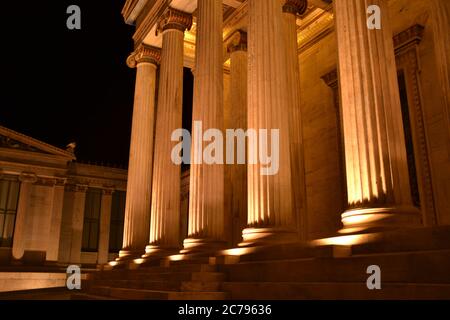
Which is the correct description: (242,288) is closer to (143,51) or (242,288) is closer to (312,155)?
(312,155)

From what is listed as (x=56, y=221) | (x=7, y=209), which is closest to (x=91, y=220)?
(x=56, y=221)

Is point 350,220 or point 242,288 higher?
point 350,220

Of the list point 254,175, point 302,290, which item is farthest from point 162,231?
point 302,290

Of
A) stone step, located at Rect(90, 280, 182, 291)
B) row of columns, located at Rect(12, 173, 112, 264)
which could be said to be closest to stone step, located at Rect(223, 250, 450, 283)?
stone step, located at Rect(90, 280, 182, 291)

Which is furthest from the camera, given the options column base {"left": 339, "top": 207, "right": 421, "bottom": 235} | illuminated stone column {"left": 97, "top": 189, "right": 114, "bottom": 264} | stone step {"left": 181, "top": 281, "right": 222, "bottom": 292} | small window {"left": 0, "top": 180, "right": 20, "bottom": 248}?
illuminated stone column {"left": 97, "top": 189, "right": 114, "bottom": 264}

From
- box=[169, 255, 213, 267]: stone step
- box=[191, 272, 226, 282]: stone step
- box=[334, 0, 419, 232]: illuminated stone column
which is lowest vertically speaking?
box=[191, 272, 226, 282]: stone step

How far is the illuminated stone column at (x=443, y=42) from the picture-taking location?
544 inches

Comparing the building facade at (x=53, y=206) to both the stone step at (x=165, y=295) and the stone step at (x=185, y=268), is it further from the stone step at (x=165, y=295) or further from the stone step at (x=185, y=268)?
the stone step at (x=165, y=295)

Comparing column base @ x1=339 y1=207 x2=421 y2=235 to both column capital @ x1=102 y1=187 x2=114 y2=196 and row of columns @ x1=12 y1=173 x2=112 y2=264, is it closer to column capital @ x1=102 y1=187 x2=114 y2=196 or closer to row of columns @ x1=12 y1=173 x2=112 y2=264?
row of columns @ x1=12 y1=173 x2=112 y2=264

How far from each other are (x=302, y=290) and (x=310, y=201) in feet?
56.7

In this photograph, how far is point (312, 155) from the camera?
30.8 m

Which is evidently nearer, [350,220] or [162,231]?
[350,220]

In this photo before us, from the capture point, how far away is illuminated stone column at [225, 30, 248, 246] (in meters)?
28.7
